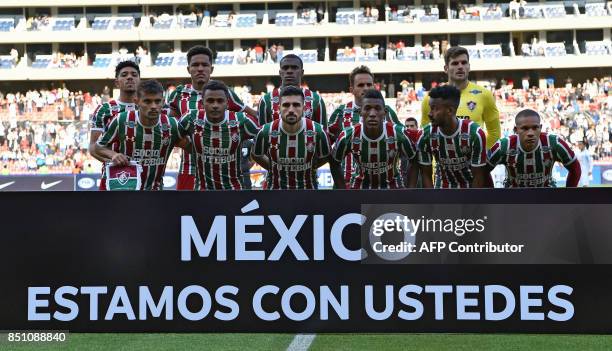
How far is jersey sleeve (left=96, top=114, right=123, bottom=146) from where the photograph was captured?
24.1 ft

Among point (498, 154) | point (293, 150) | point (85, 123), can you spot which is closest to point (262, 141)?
point (293, 150)

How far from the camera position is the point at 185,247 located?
5.05 m

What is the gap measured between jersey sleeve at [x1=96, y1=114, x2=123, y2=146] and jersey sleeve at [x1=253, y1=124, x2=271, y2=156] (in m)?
1.10

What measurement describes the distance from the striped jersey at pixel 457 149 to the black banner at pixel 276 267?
2.22 m

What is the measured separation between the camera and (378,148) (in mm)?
7211

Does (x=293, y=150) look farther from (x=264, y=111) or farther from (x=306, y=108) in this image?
(x=264, y=111)

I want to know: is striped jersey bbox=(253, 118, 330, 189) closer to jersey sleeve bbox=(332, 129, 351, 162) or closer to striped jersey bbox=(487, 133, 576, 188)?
jersey sleeve bbox=(332, 129, 351, 162)

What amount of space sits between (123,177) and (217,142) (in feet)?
2.94

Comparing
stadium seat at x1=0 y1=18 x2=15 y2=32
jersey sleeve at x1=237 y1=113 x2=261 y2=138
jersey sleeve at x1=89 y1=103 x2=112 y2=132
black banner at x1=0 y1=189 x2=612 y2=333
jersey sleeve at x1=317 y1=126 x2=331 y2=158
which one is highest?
stadium seat at x1=0 y1=18 x2=15 y2=32

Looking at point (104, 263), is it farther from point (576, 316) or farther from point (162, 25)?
point (162, 25)

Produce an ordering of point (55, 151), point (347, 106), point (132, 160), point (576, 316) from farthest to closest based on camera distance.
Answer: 1. point (55, 151)
2. point (347, 106)
3. point (132, 160)
4. point (576, 316)

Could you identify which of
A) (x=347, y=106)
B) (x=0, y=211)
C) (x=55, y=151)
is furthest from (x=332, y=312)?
(x=55, y=151)

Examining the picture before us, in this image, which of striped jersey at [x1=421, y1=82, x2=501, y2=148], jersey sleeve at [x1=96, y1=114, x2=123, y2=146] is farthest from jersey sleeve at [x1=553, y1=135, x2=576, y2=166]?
jersey sleeve at [x1=96, y1=114, x2=123, y2=146]

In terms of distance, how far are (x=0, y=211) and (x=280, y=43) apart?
46430 mm
